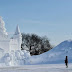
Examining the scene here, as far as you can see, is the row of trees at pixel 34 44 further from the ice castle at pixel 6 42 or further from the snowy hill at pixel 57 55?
the snowy hill at pixel 57 55

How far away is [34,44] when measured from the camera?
2657 inches

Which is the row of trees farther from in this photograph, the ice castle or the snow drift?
the snow drift

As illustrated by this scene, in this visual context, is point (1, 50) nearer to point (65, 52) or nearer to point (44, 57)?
point (44, 57)

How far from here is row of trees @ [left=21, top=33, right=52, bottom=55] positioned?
66.8 meters

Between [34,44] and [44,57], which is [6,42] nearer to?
[44,57]

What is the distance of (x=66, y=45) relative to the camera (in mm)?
32969

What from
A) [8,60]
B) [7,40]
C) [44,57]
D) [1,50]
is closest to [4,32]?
[7,40]

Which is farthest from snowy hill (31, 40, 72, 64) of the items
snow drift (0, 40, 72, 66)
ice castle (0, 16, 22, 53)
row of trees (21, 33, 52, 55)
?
row of trees (21, 33, 52, 55)

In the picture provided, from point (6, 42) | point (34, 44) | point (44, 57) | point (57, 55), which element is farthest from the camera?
point (34, 44)

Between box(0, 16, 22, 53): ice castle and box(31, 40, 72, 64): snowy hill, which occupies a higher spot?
box(0, 16, 22, 53): ice castle

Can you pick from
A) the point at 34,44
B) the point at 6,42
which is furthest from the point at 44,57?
the point at 34,44

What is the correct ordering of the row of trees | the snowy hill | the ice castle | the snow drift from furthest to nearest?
the row of trees, the ice castle, the snow drift, the snowy hill

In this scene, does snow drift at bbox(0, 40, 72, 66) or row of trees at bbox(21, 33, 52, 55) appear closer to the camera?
snow drift at bbox(0, 40, 72, 66)

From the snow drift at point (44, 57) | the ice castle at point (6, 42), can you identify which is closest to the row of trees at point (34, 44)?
the ice castle at point (6, 42)
